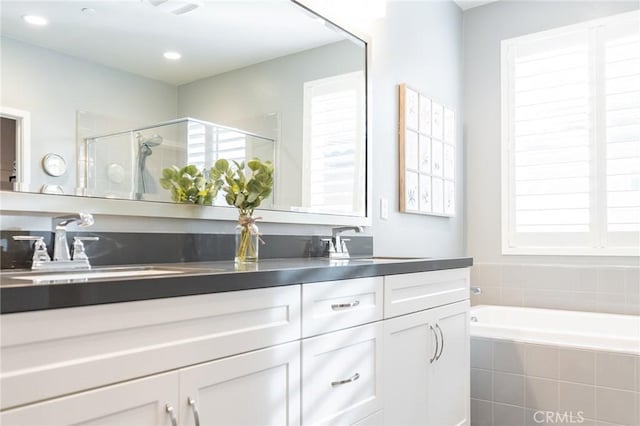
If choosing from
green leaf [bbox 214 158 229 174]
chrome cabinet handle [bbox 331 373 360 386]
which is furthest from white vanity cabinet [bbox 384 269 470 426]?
green leaf [bbox 214 158 229 174]

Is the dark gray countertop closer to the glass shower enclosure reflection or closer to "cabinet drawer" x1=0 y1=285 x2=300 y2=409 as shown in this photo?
"cabinet drawer" x1=0 y1=285 x2=300 y2=409

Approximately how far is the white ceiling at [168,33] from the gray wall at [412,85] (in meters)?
0.61

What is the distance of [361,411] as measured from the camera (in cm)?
164

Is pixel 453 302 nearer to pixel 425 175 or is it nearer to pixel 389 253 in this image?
pixel 389 253

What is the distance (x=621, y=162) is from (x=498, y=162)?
2.47 feet

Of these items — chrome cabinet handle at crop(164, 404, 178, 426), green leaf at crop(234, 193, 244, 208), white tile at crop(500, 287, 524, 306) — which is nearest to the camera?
chrome cabinet handle at crop(164, 404, 178, 426)

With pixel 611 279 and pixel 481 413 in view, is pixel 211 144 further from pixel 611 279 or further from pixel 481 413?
pixel 611 279

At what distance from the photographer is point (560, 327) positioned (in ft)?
10.8

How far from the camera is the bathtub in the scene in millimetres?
2447

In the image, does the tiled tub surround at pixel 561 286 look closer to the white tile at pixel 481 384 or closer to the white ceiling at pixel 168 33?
the white tile at pixel 481 384

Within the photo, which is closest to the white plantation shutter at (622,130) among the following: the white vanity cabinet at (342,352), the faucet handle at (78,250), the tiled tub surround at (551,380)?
the tiled tub surround at (551,380)

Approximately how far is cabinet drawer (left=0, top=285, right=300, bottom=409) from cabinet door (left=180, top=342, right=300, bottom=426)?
0.03 meters

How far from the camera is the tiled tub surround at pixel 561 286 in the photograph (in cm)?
319

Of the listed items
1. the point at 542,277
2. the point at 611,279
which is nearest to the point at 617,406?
the point at 611,279
